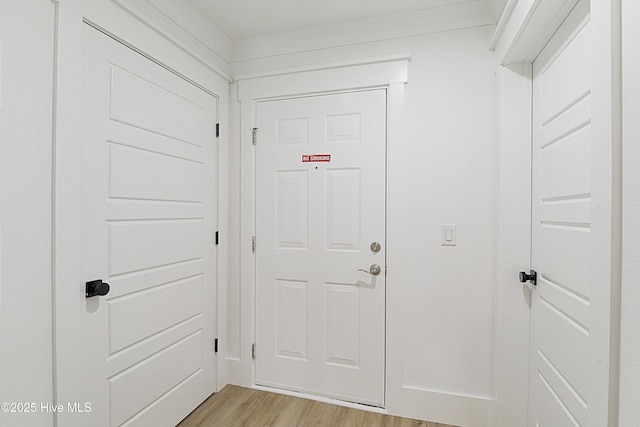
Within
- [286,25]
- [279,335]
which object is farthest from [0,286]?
[286,25]

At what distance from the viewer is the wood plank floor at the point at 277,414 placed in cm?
190

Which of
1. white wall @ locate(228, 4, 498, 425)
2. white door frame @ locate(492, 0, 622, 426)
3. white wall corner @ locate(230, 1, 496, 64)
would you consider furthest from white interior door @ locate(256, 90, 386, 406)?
white door frame @ locate(492, 0, 622, 426)

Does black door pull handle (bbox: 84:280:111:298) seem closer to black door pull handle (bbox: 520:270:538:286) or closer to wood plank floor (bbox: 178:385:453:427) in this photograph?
wood plank floor (bbox: 178:385:453:427)

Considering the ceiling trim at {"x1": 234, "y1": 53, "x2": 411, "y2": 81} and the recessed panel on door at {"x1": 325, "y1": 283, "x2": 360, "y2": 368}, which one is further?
the recessed panel on door at {"x1": 325, "y1": 283, "x2": 360, "y2": 368}

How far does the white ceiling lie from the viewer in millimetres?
1893

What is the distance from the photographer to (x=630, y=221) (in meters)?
0.72

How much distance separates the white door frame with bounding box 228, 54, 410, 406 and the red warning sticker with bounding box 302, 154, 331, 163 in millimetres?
405

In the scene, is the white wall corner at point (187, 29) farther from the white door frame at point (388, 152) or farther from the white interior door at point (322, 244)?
the white interior door at point (322, 244)

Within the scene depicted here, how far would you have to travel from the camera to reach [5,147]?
Answer: 106 cm

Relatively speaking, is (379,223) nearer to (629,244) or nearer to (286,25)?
(629,244)

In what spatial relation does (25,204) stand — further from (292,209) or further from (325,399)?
(325,399)

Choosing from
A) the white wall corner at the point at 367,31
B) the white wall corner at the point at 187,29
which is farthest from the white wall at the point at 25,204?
the white wall corner at the point at 367,31

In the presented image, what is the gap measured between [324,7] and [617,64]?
1659 mm

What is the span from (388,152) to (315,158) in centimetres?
51
